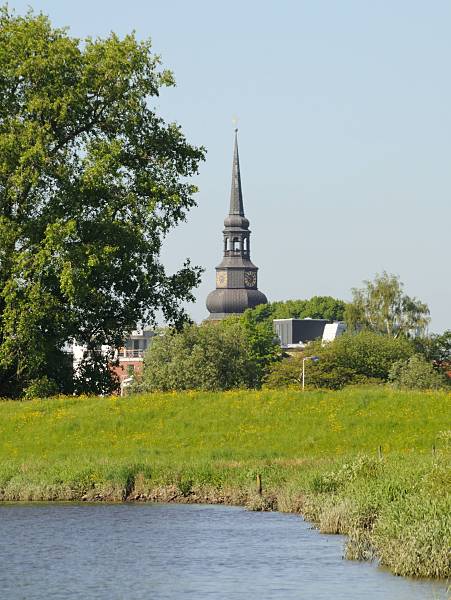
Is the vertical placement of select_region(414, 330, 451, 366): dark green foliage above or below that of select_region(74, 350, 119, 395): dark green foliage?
above

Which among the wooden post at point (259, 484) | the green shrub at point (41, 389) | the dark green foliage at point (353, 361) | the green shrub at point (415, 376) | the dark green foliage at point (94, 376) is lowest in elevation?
the wooden post at point (259, 484)

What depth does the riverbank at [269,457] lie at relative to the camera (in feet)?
109

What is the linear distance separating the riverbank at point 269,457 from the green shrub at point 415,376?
57790mm

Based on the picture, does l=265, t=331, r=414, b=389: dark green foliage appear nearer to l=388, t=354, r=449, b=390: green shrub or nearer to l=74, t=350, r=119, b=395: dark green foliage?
l=388, t=354, r=449, b=390: green shrub

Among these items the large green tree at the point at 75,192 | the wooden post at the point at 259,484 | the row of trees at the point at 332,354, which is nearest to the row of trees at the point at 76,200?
the large green tree at the point at 75,192

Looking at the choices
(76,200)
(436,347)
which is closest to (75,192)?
(76,200)

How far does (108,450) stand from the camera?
55.5m

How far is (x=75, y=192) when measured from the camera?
64.3 metres

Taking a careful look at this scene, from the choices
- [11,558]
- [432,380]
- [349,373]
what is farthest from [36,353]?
[349,373]

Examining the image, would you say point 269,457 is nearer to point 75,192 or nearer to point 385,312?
point 75,192

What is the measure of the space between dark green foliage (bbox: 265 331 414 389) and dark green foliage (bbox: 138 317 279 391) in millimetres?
10658

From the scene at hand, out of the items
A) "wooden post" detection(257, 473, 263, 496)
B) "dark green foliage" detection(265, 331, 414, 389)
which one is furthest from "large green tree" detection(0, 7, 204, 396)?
"dark green foliage" detection(265, 331, 414, 389)

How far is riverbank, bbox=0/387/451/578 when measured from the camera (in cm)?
3328

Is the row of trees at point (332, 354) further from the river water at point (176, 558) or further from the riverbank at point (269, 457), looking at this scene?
the river water at point (176, 558)
